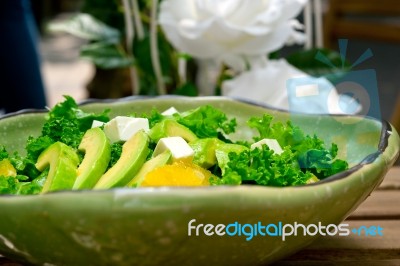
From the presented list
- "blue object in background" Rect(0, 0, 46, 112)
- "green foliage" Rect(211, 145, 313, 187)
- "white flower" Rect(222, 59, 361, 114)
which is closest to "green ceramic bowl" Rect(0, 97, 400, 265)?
"green foliage" Rect(211, 145, 313, 187)

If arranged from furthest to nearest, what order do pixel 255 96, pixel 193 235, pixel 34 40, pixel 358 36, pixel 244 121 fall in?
pixel 34 40, pixel 358 36, pixel 255 96, pixel 244 121, pixel 193 235

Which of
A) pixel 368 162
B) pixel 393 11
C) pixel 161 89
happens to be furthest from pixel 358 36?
pixel 368 162

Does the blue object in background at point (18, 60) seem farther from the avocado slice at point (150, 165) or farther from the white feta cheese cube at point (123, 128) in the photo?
the avocado slice at point (150, 165)

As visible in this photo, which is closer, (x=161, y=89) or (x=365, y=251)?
(x=365, y=251)

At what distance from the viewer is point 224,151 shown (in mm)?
792

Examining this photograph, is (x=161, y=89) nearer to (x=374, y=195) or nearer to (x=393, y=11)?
(x=374, y=195)

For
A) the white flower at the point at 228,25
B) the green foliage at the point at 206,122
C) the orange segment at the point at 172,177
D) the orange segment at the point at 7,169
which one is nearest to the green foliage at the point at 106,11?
the white flower at the point at 228,25

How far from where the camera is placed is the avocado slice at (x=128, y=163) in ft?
2.33

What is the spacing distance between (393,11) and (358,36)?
15 centimetres

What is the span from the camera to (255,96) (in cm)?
136

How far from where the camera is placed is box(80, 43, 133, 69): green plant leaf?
157 centimetres

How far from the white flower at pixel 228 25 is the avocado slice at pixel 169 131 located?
50 cm

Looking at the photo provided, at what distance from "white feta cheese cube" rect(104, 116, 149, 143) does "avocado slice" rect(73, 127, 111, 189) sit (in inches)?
0.7

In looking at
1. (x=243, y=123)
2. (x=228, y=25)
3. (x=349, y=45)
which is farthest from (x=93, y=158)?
(x=349, y=45)
